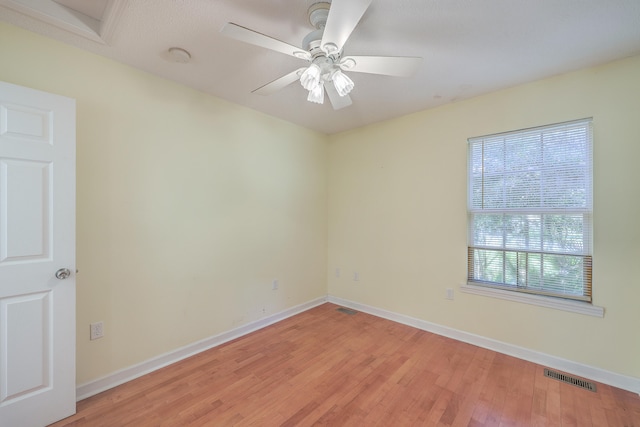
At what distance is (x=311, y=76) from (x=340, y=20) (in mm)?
366

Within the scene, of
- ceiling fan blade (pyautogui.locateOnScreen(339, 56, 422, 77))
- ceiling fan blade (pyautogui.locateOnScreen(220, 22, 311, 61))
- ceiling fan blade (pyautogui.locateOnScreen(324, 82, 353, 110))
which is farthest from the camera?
ceiling fan blade (pyautogui.locateOnScreen(324, 82, 353, 110))

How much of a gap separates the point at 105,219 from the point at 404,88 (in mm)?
2809

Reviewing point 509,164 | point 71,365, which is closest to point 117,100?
point 71,365

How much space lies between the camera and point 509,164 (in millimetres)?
2539

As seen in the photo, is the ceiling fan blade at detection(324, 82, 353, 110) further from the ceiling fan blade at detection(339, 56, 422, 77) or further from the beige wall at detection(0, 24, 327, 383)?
the beige wall at detection(0, 24, 327, 383)

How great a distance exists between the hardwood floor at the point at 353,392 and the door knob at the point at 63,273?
93cm

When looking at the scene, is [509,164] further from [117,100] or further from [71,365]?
[71,365]

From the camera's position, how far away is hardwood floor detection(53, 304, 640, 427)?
1.72 m

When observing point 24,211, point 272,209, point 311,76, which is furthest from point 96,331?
point 311,76

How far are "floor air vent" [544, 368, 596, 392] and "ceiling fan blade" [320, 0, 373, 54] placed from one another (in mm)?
2977

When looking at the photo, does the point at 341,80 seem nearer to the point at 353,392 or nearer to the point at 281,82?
the point at 281,82

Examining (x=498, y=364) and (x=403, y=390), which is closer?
(x=403, y=390)

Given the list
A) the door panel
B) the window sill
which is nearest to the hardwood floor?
the window sill

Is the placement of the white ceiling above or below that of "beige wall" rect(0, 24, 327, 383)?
above
